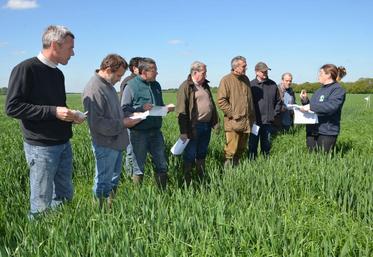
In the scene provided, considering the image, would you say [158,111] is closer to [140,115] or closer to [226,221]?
[140,115]

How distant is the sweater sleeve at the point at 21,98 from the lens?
124 inches

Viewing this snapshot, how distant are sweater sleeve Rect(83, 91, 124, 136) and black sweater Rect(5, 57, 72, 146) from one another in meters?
0.36

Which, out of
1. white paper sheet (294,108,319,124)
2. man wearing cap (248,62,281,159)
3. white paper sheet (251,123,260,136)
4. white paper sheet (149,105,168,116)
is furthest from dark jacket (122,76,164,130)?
man wearing cap (248,62,281,159)

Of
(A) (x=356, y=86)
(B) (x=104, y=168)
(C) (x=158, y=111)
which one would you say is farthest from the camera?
(A) (x=356, y=86)

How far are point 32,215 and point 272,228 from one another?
2081mm

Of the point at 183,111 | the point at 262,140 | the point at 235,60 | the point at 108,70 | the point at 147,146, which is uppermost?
the point at 235,60

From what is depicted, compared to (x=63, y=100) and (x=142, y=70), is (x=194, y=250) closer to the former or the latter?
(x=63, y=100)

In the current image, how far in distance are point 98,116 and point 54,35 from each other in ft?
3.09

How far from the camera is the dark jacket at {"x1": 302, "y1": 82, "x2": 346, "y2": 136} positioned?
18.4 feet

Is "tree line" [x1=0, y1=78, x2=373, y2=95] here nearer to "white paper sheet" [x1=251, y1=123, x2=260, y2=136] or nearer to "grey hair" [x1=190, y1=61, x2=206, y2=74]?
"white paper sheet" [x1=251, y1=123, x2=260, y2=136]

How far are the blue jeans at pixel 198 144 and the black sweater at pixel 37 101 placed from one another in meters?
2.54

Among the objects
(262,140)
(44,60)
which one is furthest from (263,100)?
(44,60)

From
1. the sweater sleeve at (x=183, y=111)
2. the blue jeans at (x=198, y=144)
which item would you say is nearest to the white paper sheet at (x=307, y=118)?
the blue jeans at (x=198, y=144)

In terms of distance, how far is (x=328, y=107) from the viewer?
5.62m
